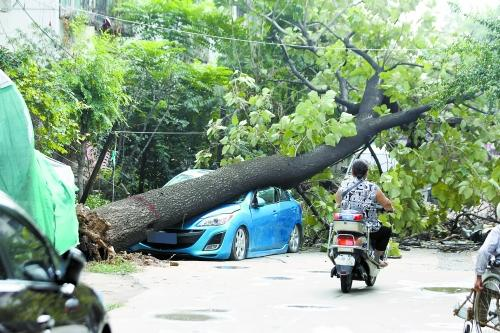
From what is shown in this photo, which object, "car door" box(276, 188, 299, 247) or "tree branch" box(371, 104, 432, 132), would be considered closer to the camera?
"car door" box(276, 188, 299, 247)

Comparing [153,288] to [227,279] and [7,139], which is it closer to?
[227,279]

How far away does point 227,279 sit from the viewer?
13.6m

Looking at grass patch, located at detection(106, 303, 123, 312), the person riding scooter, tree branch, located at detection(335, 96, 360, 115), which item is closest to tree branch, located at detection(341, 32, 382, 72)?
tree branch, located at detection(335, 96, 360, 115)

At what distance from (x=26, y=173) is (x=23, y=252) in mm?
6830

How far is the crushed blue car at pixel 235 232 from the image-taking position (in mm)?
16125

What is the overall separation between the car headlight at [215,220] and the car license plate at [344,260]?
4.81 metres

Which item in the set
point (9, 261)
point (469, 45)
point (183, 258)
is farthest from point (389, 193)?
point (9, 261)

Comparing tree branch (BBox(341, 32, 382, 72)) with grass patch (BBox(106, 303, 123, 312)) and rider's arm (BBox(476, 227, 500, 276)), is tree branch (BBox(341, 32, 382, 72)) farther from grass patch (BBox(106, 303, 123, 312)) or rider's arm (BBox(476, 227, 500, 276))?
rider's arm (BBox(476, 227, 500, 276))

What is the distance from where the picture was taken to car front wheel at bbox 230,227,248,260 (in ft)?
53.5

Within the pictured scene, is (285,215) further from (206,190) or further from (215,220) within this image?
(215,220)

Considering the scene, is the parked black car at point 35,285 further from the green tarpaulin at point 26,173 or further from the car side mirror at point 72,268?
the green tarpaulin at point 26,173

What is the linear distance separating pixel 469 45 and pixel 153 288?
8124 mm

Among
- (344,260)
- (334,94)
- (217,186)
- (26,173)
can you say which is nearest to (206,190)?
(217,186)

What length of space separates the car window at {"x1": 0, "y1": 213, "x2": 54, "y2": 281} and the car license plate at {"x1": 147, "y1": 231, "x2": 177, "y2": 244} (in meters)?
11.8
